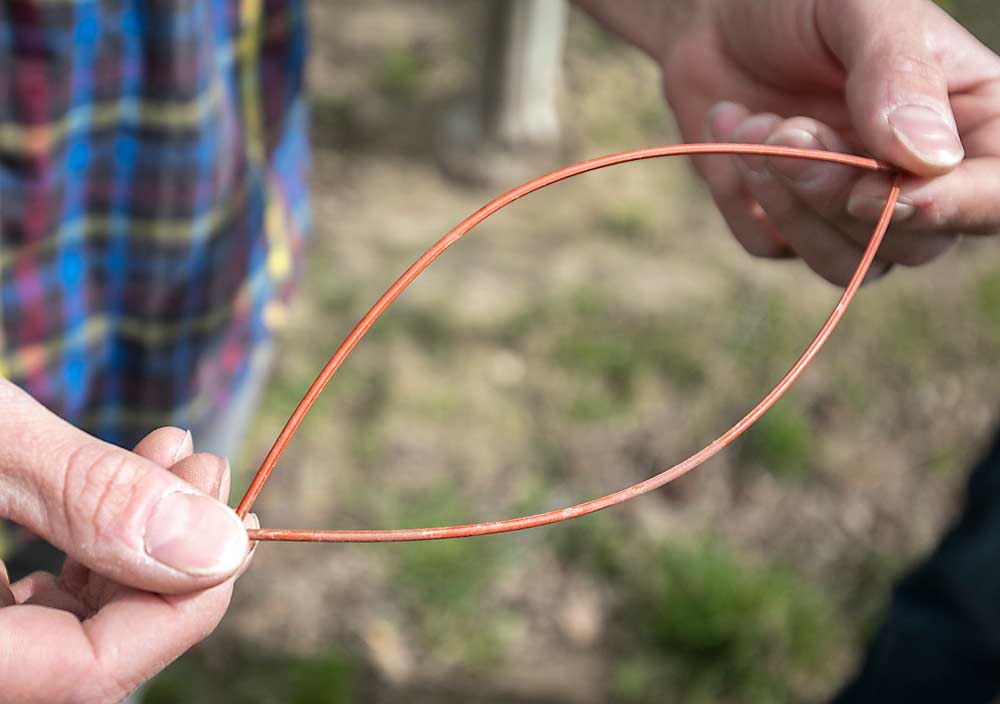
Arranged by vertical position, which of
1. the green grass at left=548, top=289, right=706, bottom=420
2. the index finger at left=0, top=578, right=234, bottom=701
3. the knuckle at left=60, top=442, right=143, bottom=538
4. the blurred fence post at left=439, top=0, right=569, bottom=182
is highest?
the knuckle at left=60, top=442, right=143, bottom=538

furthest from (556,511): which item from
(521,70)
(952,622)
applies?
(521,70)

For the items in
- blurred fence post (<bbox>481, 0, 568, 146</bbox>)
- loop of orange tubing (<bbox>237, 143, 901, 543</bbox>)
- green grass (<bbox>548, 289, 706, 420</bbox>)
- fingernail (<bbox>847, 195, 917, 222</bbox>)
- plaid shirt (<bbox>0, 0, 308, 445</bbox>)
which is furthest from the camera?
blurred fence post (<bbox>481, 0, 568, 146</bbox>)

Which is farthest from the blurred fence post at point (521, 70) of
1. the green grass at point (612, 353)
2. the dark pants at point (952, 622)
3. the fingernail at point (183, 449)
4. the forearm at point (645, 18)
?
the fingernail at point (183, 449)

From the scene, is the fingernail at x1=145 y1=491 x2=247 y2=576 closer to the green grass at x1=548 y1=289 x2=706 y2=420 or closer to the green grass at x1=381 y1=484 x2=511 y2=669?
the green grass at x1=381 y1=484 x2=511 y2=669

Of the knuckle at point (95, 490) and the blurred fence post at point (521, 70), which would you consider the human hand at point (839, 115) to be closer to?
the knuckle at point (95, 490)

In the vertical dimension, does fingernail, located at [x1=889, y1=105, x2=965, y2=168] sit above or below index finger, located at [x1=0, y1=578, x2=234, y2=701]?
above

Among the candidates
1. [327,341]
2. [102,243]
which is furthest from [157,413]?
[327,341]

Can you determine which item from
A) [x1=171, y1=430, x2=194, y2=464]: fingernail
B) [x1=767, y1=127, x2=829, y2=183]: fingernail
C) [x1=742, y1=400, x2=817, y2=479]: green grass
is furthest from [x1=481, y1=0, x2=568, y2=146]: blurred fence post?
[x1=171, y1=430, x2=194, y2=464]: fingernail
